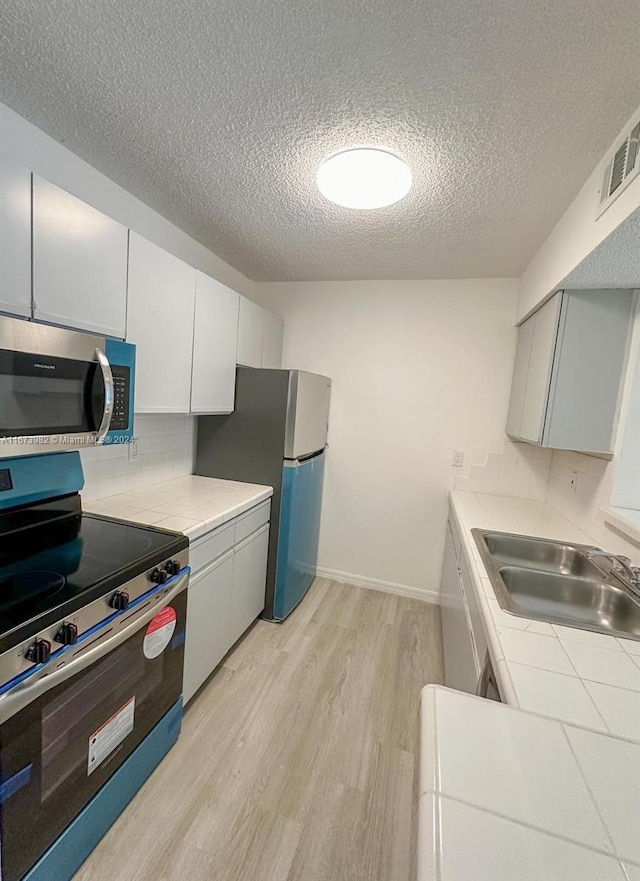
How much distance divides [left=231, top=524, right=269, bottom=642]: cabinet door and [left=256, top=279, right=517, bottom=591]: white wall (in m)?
0.87

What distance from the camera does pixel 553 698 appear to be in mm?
785

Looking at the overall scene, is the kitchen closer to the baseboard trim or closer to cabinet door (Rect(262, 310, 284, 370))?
cabinet door (Rect(262, 310, 284, 370))

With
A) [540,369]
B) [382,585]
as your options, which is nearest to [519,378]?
[540,369]

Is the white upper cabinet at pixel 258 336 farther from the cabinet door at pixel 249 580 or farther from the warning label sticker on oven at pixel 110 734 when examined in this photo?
the warning label sticker on oven at pixel 110 734

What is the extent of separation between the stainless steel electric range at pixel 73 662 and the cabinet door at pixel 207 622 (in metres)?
0.15

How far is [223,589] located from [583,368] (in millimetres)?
2083

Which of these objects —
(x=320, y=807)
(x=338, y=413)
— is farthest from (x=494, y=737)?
(x=338, y=413)

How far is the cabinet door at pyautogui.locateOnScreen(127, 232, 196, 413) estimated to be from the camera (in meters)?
1.58

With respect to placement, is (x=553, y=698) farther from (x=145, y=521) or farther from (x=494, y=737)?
(x=145, y=521)

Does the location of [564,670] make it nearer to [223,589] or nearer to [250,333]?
[223,589]

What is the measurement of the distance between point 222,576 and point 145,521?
50 cm

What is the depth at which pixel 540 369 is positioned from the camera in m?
1.96

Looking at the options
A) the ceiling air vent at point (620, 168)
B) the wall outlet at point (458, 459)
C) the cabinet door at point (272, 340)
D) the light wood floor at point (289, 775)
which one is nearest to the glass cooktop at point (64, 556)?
the light wood floor at point (289, 775)

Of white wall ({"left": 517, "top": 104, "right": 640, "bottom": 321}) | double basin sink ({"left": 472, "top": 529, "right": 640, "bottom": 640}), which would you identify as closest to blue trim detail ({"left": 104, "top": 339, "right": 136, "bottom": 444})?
double basin sink ({"left": 472, "top": 529, "right": 640, "bottom": 640})
